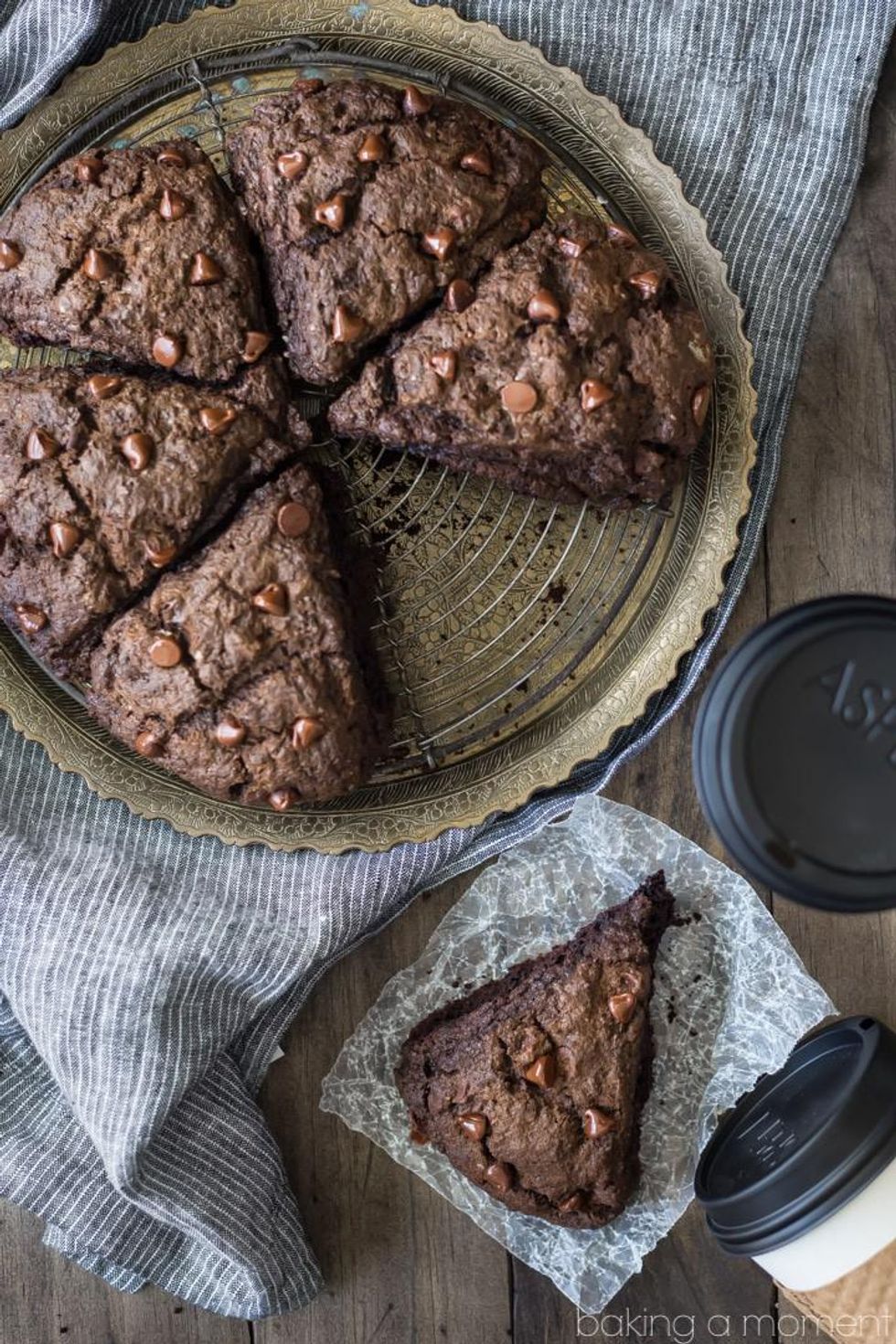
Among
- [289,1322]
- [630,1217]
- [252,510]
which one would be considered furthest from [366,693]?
[289,1322]

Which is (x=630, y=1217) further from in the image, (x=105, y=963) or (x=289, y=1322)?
(x=105, y=963)

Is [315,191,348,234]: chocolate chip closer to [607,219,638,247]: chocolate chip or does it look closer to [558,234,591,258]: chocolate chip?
[558,234,591,258]: chocolate chip

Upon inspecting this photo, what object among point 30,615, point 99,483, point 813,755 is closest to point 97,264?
point 99,483

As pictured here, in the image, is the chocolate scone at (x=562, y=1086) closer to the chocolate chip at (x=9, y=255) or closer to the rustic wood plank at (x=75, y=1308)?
the rustic wood plank at (x=75, y=1308)

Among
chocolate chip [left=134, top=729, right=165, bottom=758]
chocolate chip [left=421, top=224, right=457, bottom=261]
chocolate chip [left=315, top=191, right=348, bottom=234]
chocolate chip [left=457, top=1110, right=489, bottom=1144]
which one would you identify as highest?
chocolate chip [left=315, top=191, right=348, bottom=234]

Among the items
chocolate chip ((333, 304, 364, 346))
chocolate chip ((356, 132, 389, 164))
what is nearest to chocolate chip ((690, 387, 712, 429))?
Result: chocolate chip ((333, 304, 364, 346))

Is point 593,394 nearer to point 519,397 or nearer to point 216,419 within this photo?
point 519,397
